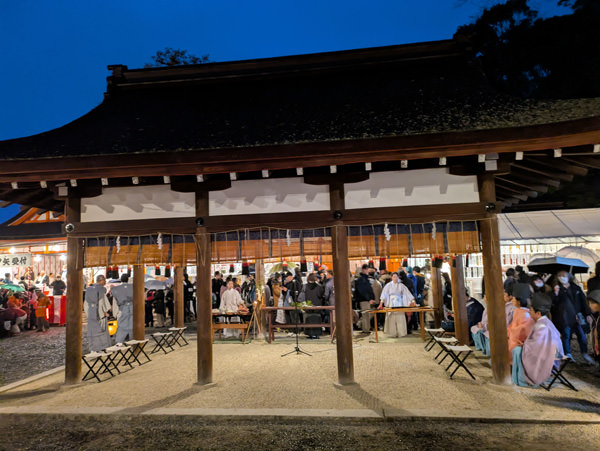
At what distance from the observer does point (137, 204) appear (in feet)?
25.1

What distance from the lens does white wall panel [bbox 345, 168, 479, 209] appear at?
6.98 metres

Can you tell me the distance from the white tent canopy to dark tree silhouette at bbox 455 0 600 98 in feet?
26.3

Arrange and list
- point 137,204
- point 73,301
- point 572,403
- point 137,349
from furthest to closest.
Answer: point 137,349 < point 137,204 < point 73,301 < point 572,403

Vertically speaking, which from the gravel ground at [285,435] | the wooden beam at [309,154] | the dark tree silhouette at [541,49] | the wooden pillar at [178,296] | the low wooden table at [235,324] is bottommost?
the gravel ground at [285,435]

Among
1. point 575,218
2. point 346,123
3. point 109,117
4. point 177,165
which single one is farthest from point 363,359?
point 575,218

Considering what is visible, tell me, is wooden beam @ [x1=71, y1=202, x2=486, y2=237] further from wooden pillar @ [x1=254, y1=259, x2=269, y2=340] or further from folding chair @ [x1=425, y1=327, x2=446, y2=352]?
wooden pillar @ [x1=254, y1=259, x2=269, y2=340]

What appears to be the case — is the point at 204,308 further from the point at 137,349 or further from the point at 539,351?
the point at 539,351

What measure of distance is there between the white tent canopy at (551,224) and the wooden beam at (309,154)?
8.96 meters

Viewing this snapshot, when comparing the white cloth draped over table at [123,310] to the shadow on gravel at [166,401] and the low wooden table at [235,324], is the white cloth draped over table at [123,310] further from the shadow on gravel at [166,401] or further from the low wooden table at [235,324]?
the shadow on gravel at [166,401]

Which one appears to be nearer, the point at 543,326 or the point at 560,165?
the point at 543,326

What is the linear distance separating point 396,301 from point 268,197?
6.01m

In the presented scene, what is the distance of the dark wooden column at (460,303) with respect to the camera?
987 centimetres

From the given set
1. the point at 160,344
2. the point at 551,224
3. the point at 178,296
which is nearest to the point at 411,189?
the point at 160,344

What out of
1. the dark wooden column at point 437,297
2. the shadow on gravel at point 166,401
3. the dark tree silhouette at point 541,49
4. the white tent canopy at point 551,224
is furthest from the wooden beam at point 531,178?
the dark tree silhouette at point 541,49
